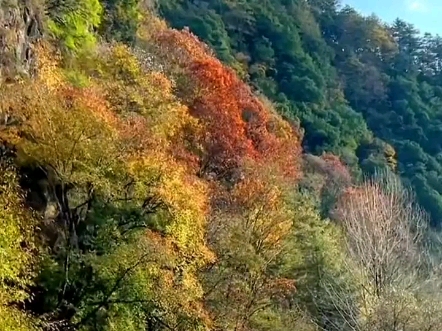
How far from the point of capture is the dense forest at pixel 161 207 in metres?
14.1

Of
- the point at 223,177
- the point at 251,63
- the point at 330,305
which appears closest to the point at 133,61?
the point at 223,177

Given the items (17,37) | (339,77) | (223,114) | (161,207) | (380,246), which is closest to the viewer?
(161,207)

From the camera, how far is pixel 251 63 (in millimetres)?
44125

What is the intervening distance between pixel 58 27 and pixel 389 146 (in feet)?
94.8

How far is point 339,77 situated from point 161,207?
37405 mm

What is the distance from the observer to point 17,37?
16844 millimetres

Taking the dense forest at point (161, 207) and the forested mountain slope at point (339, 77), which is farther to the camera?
the forested mountain slope at point (339, 77)

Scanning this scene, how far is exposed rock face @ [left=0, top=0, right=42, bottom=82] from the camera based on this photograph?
16.0m

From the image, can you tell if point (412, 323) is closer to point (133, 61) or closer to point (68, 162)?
point (68, 162)

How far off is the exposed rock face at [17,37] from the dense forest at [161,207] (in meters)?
0.05

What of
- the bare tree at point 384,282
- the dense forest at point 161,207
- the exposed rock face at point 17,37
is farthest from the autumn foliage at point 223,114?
the exposed rock face at point 17,37

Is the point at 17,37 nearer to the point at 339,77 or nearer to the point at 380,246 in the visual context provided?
the point at 380,246

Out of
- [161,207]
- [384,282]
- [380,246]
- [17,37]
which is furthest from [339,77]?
[161,207]

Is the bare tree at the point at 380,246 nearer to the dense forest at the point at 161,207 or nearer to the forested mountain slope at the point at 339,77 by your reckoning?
Answer: the dense forest at the point at 161,207
